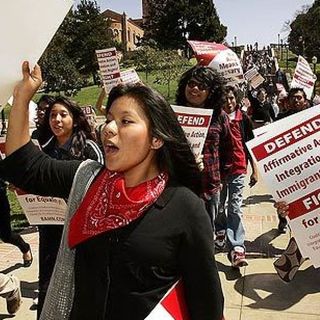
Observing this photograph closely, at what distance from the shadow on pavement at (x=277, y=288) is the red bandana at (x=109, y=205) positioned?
8.87 feet

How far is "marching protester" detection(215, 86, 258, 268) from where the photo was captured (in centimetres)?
495

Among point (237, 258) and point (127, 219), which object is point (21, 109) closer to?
point (127, 219)

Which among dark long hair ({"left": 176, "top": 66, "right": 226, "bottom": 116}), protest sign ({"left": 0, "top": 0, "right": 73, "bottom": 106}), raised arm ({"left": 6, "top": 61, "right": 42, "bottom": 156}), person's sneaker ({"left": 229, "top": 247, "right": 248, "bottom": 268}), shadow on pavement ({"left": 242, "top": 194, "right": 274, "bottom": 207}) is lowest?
shadow on pavement ({"left": 242, "top": 194, "right": 274, "bottom": 207})

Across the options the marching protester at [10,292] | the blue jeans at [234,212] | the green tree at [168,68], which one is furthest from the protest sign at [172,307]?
the green tree at [168,68]

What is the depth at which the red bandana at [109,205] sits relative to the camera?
1.75 meters

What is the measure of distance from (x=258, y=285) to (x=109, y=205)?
3118 millimetres

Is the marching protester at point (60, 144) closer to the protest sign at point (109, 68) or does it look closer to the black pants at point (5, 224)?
the black pants at point (5, 224)

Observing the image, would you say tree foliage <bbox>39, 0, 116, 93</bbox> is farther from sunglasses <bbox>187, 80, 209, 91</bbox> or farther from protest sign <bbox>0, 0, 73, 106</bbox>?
protest sign <bbox>0, 0, 73, 106</bbox>

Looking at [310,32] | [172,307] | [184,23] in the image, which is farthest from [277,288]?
[184,23]

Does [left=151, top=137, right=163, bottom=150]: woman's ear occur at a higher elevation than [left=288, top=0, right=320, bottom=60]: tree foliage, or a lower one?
higher

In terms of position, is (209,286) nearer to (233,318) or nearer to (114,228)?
(114,228)

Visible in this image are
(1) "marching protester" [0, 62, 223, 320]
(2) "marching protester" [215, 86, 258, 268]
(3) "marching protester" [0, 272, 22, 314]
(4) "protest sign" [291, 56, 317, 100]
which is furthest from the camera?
(4) "protest sign" [291, 56, 317, 100]

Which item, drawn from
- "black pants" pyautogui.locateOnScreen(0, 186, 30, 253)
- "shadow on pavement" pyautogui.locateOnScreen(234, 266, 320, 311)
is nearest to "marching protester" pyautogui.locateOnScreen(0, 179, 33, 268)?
"black pants" pyautogui.locateOnScreen(0, 186, 30, 253)

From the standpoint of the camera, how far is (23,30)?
160 cm
